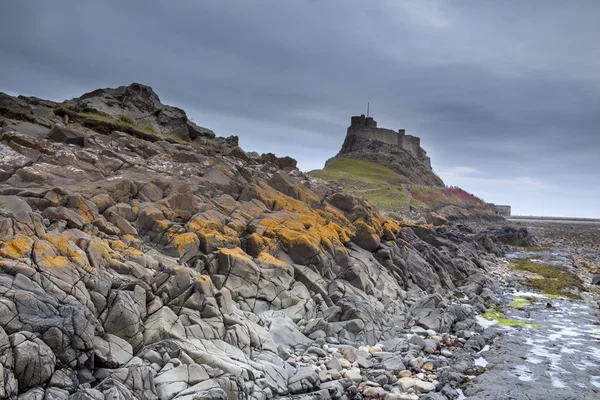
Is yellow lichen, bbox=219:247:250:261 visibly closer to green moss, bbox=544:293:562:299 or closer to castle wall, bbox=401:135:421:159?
green moss, bbox=544:293:562:299

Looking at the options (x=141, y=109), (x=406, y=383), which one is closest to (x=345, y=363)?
(x=406, y=383)

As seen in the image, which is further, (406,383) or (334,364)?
(334,364)

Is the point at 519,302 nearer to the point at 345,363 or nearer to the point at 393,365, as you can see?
the point at 393,365

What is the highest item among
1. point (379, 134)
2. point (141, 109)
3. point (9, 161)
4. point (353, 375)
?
point (379, 134)

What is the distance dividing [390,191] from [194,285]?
2862 inches

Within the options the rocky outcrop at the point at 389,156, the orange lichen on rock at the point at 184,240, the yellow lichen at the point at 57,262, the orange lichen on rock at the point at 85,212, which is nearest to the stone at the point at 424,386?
the orange lichen on rock at the point at 184,240

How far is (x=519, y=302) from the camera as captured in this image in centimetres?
2550

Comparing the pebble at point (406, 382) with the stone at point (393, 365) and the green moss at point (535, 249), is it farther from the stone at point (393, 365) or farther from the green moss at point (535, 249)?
the green moss at point (535, 249)

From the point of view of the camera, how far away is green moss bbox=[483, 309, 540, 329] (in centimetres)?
2050

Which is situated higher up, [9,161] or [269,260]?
[9,161]

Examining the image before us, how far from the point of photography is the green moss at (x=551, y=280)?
2899 cm

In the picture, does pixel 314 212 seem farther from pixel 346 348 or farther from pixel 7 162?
pixel 7 162

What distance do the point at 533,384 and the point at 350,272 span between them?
398 inches

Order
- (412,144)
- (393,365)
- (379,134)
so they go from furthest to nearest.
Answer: (412,144) < (379,134) < (393,365)
